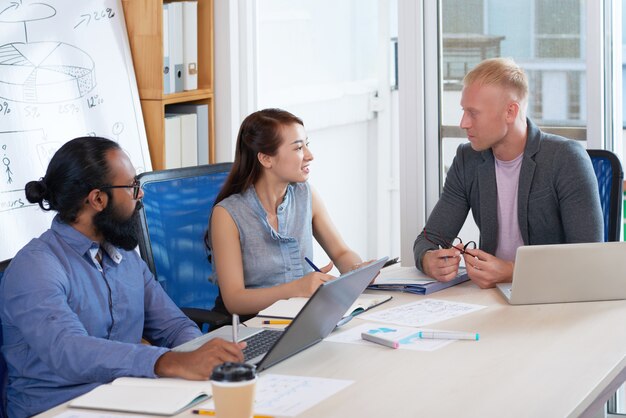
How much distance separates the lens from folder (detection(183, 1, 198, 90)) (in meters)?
3.55

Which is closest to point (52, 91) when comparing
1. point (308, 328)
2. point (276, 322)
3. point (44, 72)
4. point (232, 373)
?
point (44, 72)

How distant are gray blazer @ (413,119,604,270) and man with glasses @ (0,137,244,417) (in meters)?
0.84

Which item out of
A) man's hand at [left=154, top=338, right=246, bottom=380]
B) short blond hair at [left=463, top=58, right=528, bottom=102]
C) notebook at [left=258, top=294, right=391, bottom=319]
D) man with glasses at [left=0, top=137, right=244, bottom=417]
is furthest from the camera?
short blond hair at [left=463, top=58, right=528, bottom=102]

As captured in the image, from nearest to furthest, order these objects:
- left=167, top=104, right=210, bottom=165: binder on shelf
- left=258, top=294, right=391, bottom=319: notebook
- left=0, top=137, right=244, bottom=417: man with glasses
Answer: left=0, top=137, right=244, bottom=417: man with glasses, left=258, top=294, right=391, bottom=319: notebook, left=167, top=104, right=210, bottom=165: binder on shelf

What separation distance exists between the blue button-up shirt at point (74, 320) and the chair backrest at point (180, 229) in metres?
0.34

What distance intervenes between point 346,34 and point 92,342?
3970 mm

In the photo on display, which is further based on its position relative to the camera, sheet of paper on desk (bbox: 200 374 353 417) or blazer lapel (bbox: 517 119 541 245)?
blazer lapel (bbox: 517 119 541 245)

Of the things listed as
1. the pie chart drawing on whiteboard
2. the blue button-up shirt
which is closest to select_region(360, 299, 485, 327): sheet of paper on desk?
the blue button-up shirt

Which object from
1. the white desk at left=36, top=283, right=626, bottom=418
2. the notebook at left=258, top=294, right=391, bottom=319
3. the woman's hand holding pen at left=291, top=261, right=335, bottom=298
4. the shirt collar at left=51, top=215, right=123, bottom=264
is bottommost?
the white desk at left=36, top=283, right=626, bottom=418

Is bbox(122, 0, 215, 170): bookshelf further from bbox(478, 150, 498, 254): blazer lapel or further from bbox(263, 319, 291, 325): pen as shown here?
bbox(263, 319, 291, 325): pen

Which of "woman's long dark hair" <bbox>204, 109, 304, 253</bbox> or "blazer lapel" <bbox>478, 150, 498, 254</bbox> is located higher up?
"woman's long dark hair" <bbox>204, 109, 304, 253</bbox>

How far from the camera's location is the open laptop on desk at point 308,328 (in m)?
1.72

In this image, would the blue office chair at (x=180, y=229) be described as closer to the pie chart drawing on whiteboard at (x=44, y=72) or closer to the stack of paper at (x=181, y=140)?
the pie chart drawing on whiteboard at (x=44, y=72)

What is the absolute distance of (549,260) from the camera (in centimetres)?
222
